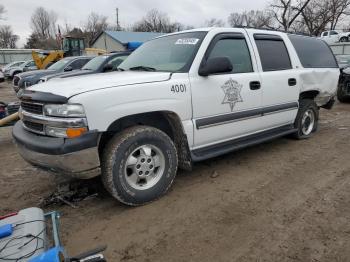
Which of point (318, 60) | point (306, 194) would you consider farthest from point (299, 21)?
point (306, 194)

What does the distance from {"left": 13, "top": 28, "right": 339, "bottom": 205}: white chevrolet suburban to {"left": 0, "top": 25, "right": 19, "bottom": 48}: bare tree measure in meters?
85.4

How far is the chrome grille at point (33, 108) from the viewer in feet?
10.7

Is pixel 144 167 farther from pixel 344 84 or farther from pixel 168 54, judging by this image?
pixel 344 84

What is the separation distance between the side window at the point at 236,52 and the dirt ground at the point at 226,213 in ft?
4.48

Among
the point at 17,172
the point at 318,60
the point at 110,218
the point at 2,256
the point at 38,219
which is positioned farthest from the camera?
the point at 318,60

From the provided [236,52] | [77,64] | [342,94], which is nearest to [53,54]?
[77,64]

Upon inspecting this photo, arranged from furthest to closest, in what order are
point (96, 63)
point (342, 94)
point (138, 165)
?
1. point (96, 63)
2. point (342, 94)
3. point (138, 165)

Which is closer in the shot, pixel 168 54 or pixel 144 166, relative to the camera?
pixel 144 166

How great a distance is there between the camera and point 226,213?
3316 mm

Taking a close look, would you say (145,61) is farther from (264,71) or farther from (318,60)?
(318,60)

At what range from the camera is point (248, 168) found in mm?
4582

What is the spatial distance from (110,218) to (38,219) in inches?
35.1

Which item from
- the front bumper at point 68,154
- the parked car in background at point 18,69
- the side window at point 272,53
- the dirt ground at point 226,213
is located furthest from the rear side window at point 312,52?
the parked car in background at point 18,69

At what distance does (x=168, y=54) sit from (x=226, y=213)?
6.81ft
